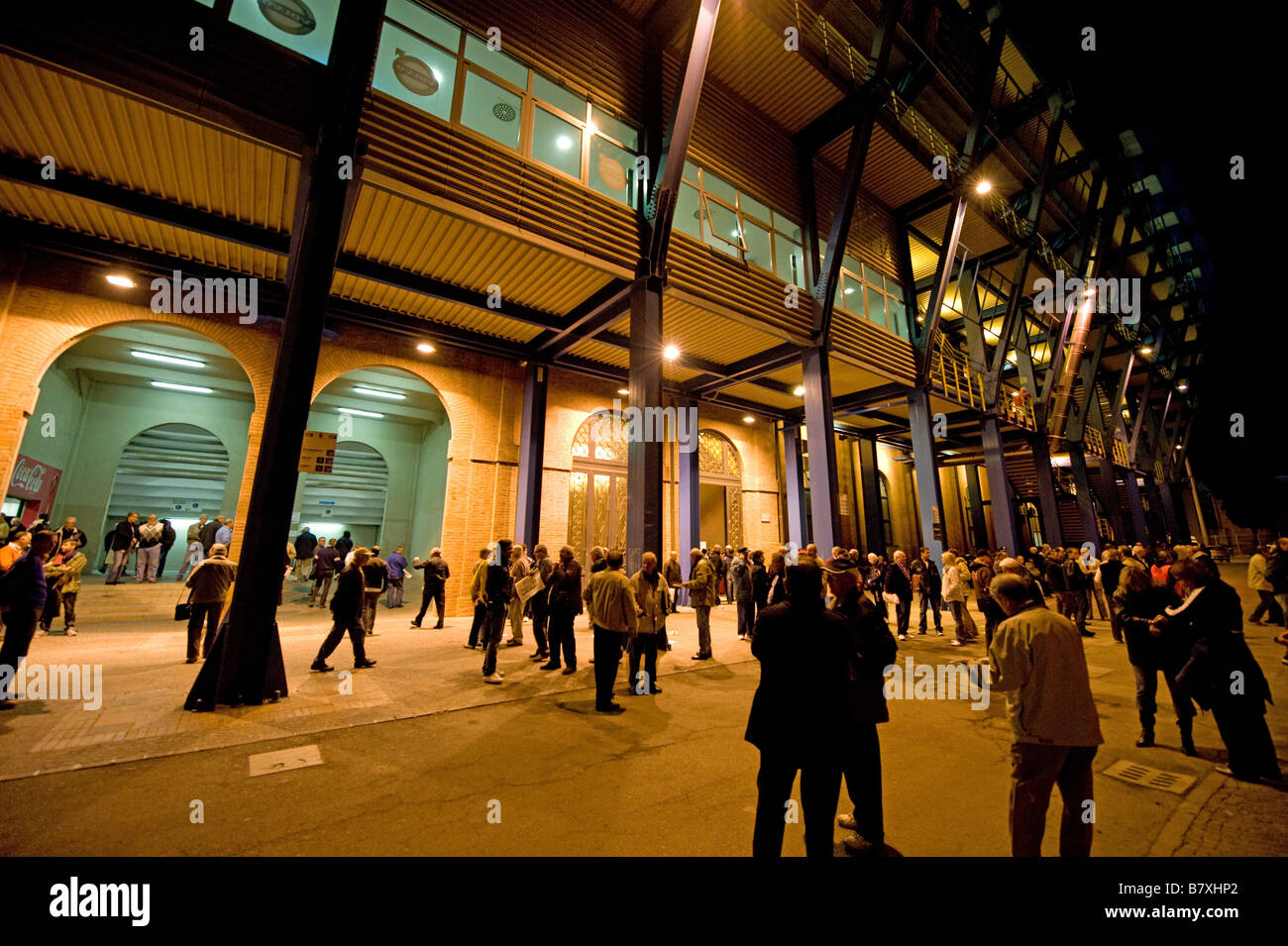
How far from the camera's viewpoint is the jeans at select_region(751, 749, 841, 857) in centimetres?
218

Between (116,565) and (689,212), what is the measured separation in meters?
14.7

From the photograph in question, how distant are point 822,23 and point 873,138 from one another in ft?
11.2

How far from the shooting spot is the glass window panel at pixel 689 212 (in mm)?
10164

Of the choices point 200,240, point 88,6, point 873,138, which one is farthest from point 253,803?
point 873,138

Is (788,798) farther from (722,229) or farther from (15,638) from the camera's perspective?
(722,229)

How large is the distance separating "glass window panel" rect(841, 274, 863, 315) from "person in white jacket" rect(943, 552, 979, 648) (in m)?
7.81

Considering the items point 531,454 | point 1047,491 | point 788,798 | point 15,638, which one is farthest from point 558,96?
point 1047,491

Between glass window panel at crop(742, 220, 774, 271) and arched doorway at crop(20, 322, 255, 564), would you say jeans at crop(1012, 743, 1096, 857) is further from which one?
arched doorway at crop(20, 322, 255, 564)

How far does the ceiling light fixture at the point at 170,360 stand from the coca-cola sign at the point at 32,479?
9.76 ft

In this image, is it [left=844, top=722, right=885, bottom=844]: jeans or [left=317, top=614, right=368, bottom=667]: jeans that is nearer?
[left=844, top=722, right=885, bottom=844]: jeans

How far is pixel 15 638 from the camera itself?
4.58 meters

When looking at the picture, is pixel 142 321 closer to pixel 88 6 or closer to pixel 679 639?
pixel 88 6

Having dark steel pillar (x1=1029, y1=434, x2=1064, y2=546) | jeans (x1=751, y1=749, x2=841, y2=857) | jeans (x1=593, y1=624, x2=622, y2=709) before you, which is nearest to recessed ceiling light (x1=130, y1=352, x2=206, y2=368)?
jeans (x1=593, y1=624, x2=622, y2=709)

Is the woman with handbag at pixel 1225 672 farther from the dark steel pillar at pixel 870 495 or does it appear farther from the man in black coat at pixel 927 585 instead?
the dark steel pillar at pixel 870 495
